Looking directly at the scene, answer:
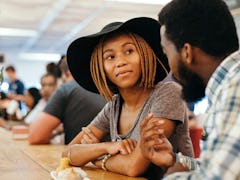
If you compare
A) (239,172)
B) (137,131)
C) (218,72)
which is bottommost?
(137,131)

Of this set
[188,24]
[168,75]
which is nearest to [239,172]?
[188,24]

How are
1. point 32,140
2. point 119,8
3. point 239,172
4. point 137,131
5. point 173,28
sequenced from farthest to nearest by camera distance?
point 119,8
point 32,140
point 137,131
point 173,28
point 239,172

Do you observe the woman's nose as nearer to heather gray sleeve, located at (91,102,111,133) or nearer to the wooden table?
heather gray sleeve, located at (91,102,111,133)

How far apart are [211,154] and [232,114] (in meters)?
0.08

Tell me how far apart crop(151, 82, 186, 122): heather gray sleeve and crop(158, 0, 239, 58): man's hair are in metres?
0.39

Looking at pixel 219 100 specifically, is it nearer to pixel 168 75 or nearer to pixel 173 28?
pixel 173 28

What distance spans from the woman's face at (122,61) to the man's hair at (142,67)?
0.02m

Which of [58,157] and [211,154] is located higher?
[211,154]

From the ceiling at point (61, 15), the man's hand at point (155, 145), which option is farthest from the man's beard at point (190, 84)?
the ceiling at point (61, 15)

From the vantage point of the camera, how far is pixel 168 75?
1.46m

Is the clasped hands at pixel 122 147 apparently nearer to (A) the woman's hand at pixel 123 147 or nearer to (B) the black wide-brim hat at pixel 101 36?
(A) the woman's hand at pixel 123 147

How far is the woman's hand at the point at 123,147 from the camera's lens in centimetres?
127

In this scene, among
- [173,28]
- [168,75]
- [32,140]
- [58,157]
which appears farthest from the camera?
[32,140]

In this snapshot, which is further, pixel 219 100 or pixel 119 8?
pixel 119 8
